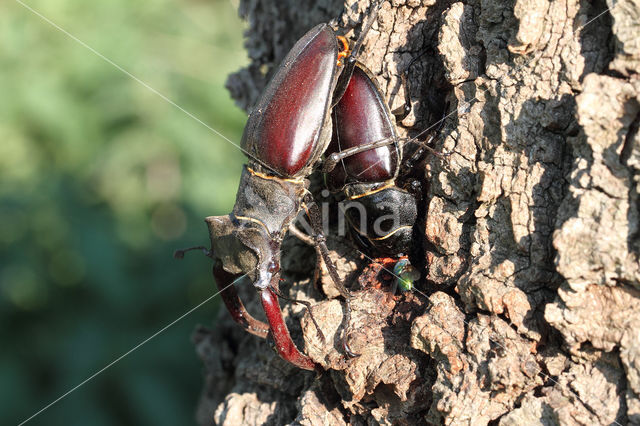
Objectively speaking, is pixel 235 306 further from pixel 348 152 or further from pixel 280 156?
pixel 348 152

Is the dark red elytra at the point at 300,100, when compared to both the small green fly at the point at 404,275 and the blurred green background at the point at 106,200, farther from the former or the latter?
the blurred green background at the point at 106,200

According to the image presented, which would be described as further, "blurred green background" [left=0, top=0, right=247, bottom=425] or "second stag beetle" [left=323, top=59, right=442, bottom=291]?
"blurred green background" [left=0, top=0, right=247, bottom=425]

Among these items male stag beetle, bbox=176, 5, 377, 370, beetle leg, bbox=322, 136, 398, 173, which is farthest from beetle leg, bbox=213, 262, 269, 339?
beetle leg, bbox=322, 136, 398, 173

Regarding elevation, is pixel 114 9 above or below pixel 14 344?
above

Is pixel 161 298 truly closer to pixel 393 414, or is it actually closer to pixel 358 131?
pixel 358 131

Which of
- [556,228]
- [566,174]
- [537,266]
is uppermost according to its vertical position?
[566,174]

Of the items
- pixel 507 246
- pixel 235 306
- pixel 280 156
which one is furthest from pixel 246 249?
pixel 507 246

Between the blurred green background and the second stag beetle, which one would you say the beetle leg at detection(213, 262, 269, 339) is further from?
the blurred green background

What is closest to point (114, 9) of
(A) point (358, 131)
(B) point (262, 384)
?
(A) point (358, 131)
